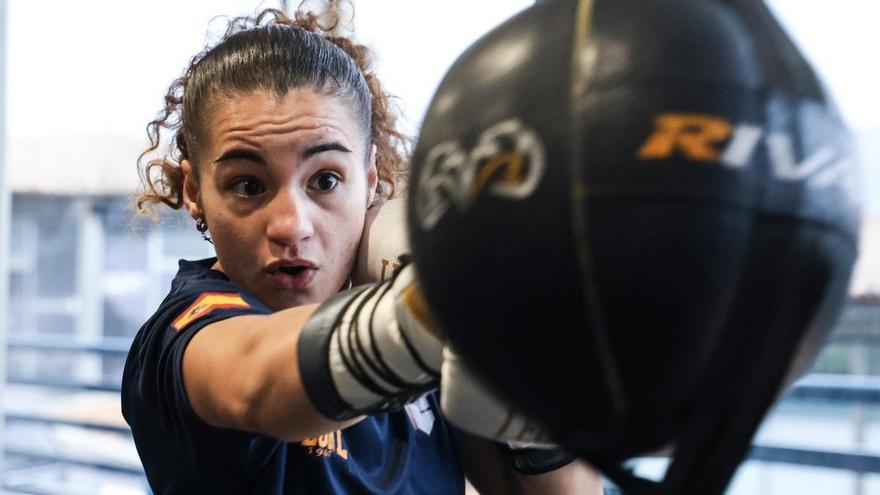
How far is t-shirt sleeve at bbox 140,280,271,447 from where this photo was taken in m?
0.82

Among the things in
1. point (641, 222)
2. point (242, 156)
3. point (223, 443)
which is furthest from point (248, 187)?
point (641, 222)

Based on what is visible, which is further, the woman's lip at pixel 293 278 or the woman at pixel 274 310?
the woman's lip at pixel 293 278

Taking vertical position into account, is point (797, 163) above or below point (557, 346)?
above

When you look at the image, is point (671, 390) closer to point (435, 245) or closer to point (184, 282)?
point (435, 245)

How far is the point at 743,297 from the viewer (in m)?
0.50

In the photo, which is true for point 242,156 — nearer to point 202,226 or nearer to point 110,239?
point 202,226

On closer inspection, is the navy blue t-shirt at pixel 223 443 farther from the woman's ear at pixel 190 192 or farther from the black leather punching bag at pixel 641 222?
the black leather punching bag at pixel 641 222

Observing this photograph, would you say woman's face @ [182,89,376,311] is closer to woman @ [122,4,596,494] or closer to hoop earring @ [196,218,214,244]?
woman @ [122,4,596,494]

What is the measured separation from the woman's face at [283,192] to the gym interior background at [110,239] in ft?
0.77

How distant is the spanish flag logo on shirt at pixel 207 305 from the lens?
0.84 meters

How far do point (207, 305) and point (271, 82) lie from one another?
0.28 metres

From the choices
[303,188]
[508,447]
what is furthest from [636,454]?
[508,447]

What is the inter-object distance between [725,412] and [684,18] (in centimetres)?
22

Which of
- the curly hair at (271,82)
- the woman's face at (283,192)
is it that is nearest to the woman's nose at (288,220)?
the woman's face at (283,192)
